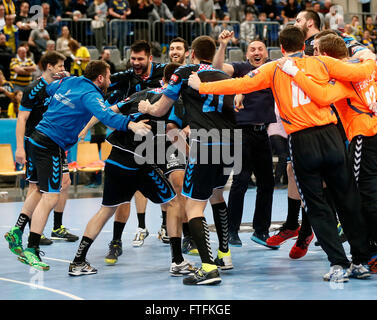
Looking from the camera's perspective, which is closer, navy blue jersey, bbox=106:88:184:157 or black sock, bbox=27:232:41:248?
navy blue jersey, bbox=106:88:184:157

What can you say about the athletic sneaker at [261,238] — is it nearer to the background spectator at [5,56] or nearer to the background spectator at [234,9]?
the background spectator at [5,56]

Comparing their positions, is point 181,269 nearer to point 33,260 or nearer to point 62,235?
point 33,260

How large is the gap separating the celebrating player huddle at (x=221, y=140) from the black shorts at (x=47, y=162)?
10 millimetres

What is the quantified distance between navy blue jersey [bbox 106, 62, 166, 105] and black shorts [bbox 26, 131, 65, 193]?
3.62ft

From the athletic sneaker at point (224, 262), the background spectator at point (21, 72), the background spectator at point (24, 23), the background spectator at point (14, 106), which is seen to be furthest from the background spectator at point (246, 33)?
the athletic sneaker at point (224, 262)

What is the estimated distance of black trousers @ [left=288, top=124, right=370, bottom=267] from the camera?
5.88 metres

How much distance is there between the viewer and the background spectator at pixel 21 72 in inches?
595

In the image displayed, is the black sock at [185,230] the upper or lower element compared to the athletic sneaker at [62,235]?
upper

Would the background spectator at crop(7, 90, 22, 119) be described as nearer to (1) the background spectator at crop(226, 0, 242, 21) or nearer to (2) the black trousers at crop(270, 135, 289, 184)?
(2) the black trousers at crop(270, 135, 289, 184)

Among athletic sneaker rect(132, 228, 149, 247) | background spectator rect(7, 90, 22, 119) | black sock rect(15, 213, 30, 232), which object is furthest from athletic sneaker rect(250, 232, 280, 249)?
background spectator rect(7, 90, 22, 119)

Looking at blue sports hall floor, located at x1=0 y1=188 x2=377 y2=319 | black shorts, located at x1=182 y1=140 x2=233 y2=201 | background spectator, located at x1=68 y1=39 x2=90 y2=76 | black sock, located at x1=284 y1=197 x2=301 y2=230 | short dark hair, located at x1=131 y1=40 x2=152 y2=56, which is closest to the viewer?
blue sports hall floor, located at x1=0 y1=188 x2=377 y2=319

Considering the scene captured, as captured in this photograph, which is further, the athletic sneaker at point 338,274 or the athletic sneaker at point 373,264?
the athletic sneaker at point 373,264

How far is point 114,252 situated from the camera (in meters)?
7.25
